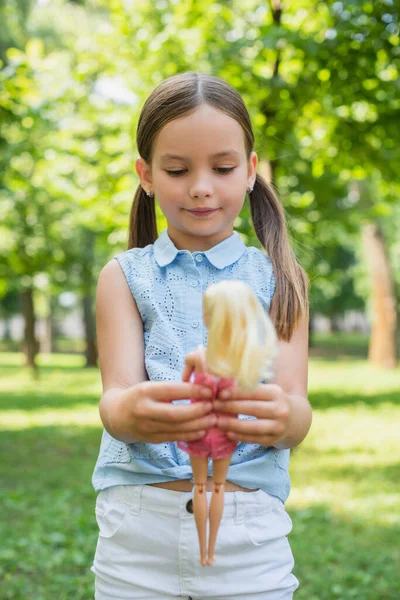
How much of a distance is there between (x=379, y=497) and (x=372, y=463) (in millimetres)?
1682

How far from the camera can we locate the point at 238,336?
1442 millimetres

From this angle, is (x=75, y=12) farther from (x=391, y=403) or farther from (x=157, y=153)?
(x=157, y=153)

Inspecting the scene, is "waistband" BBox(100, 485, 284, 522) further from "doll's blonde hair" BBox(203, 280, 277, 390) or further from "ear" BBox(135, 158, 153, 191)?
"ear" BBox(135, 158, 153, 191)

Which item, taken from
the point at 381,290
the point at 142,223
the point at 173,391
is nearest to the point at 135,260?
the point at 142,223

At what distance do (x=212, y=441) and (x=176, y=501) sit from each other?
1.28 feet

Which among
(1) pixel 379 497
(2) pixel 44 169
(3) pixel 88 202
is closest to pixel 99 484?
(1) pixel 379 497

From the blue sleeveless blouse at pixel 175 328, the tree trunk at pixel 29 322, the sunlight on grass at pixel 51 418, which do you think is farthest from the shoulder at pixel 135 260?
the tree trunk at pixel 29 322

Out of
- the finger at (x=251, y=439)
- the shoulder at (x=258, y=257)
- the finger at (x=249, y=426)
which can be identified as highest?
the shoulder at (x=258, y=257)

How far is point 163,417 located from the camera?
5.17ft

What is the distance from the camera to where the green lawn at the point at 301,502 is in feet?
16.3

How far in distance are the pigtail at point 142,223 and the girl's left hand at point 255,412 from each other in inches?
35.1

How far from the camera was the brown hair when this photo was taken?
1.89m

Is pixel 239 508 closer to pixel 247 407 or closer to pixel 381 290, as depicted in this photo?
pixel 247 407

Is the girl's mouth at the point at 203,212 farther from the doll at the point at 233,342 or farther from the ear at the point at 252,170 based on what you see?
the doll at the point at 233,342
